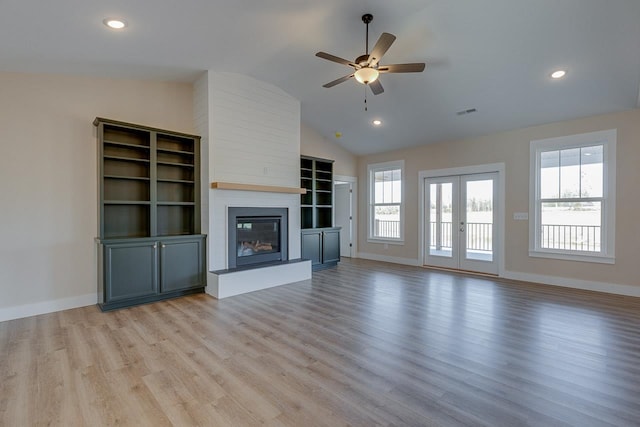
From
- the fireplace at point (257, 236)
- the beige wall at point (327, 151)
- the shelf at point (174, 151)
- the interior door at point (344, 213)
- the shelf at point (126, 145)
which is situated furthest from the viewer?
the interior door at point (344, 213)

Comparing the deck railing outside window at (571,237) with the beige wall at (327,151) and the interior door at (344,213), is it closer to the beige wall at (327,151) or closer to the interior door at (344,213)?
the interior door at (344,213)

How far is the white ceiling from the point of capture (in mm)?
3070

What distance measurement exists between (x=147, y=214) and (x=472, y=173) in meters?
5.84

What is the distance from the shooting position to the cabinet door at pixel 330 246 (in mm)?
6691

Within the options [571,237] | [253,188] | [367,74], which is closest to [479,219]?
[571,237]

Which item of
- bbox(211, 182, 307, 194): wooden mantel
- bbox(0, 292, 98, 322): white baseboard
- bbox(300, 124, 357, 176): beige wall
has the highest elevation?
bbox(300, 124, 357, 176): beige wall

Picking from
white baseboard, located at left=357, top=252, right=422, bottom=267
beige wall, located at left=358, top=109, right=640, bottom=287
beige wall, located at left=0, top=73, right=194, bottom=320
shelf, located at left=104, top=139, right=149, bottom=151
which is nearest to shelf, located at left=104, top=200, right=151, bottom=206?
beige wall, located at left=0, top=73, right=194, bottom=320

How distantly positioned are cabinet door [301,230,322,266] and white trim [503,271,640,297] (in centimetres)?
355

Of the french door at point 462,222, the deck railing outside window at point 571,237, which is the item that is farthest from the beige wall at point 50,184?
the deck railing outside window at point 571,237

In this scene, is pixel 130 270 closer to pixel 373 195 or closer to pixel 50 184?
pixel 50 184

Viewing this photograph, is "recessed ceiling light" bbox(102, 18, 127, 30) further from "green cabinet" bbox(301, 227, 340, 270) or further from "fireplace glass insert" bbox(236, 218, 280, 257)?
"green cabinet" bbox(301, 227, 340, 270)

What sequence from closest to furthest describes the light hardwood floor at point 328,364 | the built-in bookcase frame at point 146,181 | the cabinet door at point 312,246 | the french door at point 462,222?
the light hardwood floor at point 328,364 → the built-in bookcase frame at point 146,181 → the french door at point 462,222 → the cabinet door at point 312,246

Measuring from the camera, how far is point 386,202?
25.5ft

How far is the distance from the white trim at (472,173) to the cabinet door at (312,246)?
2270 millimetres
